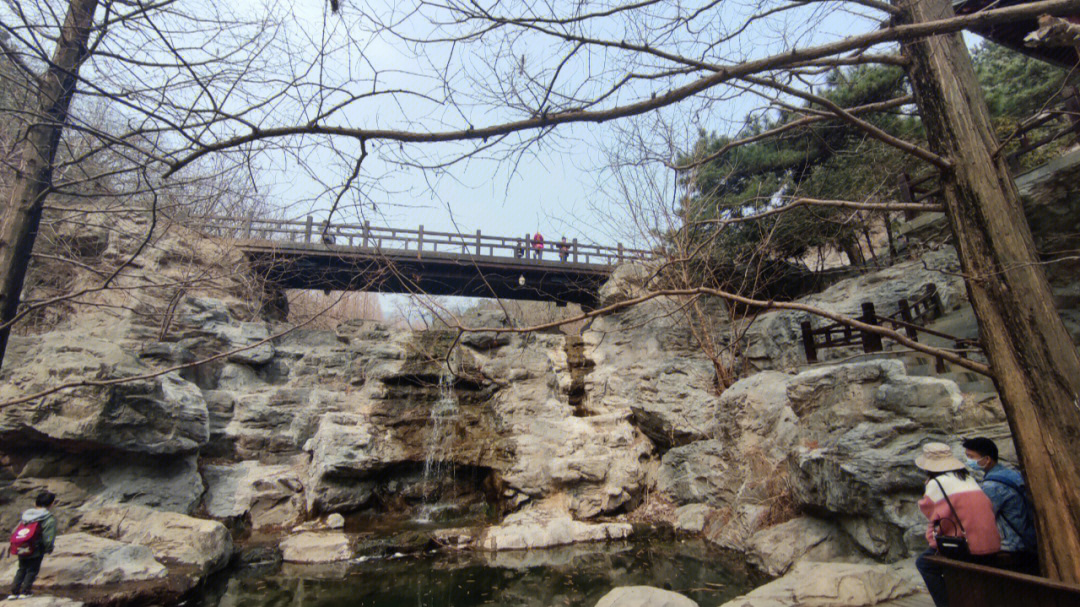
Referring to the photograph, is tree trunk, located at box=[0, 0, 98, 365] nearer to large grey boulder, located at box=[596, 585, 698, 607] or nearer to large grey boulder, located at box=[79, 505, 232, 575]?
large grey boulder, located at box=[596, 585, 698, 607]

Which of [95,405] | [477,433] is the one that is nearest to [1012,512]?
[477,433]

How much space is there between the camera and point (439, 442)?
1127cm

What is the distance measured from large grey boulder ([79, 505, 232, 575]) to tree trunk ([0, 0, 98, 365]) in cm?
537

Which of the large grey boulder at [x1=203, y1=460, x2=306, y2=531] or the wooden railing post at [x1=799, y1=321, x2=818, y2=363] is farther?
the large grey boulder at [x1=203, y1=460, x2=306, y2=531]

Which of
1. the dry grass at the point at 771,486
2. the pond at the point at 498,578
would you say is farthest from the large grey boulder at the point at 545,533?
the dry grass at the point at 771,486

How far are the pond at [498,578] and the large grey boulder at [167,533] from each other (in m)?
0.38

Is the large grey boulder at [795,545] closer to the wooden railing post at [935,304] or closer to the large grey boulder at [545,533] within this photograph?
the large grey boulder at [545,533]

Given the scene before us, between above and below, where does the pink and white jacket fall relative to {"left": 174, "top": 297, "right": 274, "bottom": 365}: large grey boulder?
below

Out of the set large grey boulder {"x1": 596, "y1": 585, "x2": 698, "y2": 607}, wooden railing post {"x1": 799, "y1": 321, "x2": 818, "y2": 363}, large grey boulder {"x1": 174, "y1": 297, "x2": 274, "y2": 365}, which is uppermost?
large grey boulder {"x1": 174, "y1": 297, "x2": 274, "y2": 365}

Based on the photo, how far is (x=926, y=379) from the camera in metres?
6.11

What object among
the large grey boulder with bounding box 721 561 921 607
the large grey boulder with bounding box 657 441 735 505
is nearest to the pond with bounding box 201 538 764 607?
the large grey boulder with bounding box 657 441 735 505

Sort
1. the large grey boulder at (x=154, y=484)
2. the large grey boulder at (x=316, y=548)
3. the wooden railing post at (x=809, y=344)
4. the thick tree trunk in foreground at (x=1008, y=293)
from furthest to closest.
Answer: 1. the wooden railing post at (x=809, y=344)
2. the large grey boulder at (x=154, y=484)
3. the large grey boulder at (x=316, y=548)
4. the thick tree trunk in foreground at (x=1008, y=293)

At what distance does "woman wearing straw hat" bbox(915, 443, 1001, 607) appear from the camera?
9.56ft

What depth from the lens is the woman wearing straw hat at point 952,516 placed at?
115 inches
